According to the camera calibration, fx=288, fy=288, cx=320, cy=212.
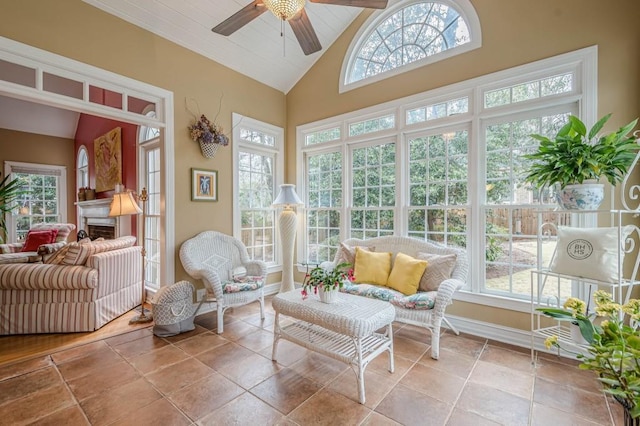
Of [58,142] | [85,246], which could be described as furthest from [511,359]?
[58,142]

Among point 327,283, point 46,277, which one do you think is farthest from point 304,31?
point 46,277

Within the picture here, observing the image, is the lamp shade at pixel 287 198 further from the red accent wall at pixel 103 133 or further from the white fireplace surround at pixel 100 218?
the white fireplace surround at pixel 100 218

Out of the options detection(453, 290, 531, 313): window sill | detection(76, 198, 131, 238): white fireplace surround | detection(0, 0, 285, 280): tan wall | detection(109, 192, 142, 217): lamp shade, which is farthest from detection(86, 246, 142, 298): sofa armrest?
detection(453, 290, 531, 313): window sill

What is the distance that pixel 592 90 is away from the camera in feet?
8.04

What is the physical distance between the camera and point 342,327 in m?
2.03

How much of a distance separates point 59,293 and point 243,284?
191cm

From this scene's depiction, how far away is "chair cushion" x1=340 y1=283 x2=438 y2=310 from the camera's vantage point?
253 centimetres

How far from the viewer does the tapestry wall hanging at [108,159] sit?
489 cm

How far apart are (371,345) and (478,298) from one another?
1463mm

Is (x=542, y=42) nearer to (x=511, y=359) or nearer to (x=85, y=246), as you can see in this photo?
(x=511, y=359)

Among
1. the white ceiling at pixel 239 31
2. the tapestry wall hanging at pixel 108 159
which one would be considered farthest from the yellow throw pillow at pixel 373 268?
the tapestry wall hanging at pixel 108 159

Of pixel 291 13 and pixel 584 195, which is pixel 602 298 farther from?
pixel 291 13

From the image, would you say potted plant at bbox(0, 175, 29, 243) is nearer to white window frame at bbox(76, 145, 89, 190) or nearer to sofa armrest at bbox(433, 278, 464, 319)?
white window frame at bbox(76, 145, 89, 190)

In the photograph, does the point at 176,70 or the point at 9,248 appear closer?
the point at 176,70
